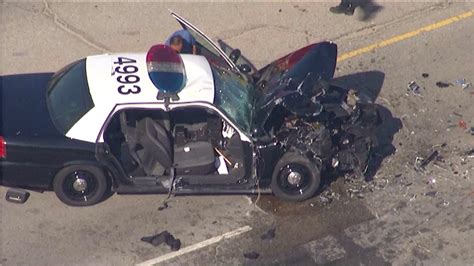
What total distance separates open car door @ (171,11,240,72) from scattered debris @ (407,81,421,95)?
301cm

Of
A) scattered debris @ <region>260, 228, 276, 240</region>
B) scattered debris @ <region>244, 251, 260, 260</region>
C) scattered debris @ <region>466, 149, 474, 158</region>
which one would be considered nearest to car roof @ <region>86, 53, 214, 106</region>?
scattered debris @ <region>260, 228, 276, 240</region>

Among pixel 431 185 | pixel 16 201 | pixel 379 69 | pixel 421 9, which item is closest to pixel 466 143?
pixel 431 185

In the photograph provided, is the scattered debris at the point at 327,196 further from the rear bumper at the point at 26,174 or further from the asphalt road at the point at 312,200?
the rear bumper at the point at 26,174

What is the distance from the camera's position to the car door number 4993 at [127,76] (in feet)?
36.7

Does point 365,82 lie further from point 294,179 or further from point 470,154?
point 294,179

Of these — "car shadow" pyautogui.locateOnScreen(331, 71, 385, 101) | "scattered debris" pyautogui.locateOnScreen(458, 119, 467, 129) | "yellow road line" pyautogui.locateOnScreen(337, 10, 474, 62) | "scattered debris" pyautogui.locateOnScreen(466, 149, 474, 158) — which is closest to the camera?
"scattered debris" pyautogui.locateOnScreen(466, 149, 474, 158)

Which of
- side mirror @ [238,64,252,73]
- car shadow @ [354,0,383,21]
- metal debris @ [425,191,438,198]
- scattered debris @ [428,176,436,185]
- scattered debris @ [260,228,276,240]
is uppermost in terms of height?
side mirror @ [238,64,252,73]

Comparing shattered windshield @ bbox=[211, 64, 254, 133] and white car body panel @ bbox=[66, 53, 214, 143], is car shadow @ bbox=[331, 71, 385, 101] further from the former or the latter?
white car body panel @ bbox=[66, 53, 214, 143]

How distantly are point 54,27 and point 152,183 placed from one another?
4.55 meters

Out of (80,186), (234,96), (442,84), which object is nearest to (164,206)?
(80,186)

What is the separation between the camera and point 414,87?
1418cm

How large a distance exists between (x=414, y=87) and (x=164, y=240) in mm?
4855

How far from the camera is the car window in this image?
444 inches

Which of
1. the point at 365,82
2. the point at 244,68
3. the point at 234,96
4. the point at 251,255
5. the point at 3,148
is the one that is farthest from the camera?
the point at 365,82
